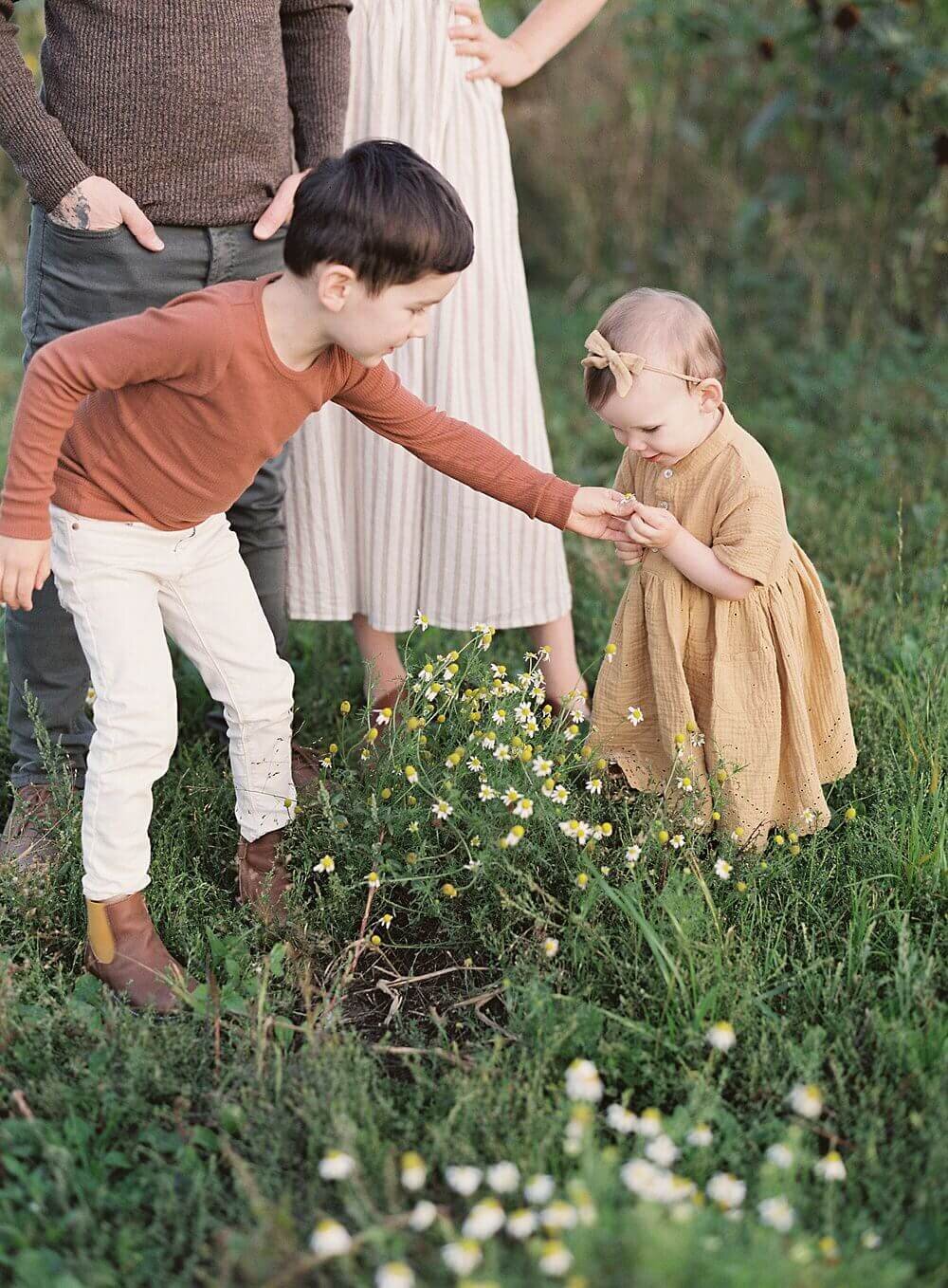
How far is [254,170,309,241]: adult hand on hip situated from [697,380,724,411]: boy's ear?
2.89ft

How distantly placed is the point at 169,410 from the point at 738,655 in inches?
44.0

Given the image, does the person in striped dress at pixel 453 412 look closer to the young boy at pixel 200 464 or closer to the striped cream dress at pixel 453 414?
the striped cream dress at pixel 453 414

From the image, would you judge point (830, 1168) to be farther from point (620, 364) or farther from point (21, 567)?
point (21, 567)

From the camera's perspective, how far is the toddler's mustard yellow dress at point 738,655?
2.32 meters

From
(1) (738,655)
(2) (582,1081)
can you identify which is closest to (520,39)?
(1) (738,655)

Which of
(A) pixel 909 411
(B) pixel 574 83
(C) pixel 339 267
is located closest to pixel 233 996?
(C) pixel 339 267

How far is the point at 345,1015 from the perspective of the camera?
2.20 meters

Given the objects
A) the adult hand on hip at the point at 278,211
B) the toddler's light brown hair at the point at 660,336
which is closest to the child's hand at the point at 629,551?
the toddler's light brown hair at the point at 660,336

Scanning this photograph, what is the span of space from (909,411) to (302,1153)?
364cm

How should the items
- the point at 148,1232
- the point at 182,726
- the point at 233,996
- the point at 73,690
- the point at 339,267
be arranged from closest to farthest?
the point at 148,1232, the point at 339,267, the point at 233,996, the point at 73,690, the point at 182,726

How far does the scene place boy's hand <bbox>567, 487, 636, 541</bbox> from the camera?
238 cm

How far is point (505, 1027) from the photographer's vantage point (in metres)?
2.10

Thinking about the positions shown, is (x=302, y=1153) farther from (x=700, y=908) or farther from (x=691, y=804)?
(x=691, y=804)

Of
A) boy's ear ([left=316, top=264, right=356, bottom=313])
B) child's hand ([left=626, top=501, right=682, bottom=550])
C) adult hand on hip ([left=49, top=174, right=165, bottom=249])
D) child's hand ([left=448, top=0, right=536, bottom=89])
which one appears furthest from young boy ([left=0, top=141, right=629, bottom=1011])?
child's hand ([left=448, top=0, right=536, bottom=89])
